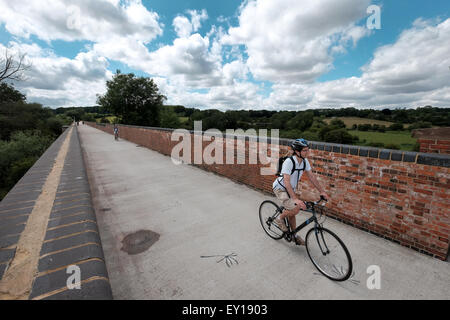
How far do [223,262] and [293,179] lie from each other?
1.53 m

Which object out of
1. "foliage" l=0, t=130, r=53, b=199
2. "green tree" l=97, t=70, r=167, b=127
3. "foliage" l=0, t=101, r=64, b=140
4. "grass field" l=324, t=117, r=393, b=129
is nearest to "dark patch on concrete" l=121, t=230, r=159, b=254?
"foliage" l=0, t=130, r=53, b=199

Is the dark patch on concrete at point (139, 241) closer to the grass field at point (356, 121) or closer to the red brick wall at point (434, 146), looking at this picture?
the red brick wall at point (434, 146)

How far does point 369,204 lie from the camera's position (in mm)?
3350

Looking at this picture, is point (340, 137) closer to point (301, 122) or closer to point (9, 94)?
point (301, 122)

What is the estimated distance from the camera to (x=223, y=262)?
2.77 metres

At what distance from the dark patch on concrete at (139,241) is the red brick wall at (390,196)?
3.24 metres

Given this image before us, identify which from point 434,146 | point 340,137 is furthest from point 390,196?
point 340,137

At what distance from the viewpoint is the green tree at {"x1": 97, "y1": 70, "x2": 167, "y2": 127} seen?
37.8m

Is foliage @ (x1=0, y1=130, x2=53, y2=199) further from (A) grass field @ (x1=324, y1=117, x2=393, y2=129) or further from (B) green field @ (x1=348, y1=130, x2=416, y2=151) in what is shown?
(A) grass field @ (x1=324, y1=117, x2=393, y2=129)

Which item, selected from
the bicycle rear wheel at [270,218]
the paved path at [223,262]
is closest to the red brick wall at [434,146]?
the paved path at [223,262]

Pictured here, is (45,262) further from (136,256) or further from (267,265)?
(267,265)
